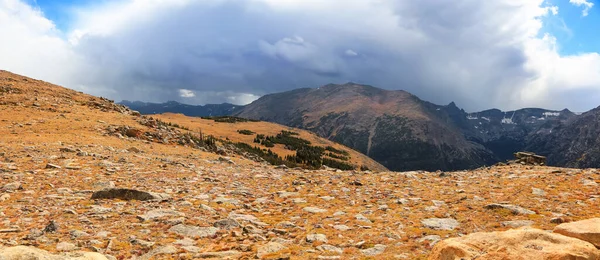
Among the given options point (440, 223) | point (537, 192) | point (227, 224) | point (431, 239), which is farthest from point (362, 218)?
point (537, 192)

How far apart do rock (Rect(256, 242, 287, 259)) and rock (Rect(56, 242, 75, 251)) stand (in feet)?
12.6

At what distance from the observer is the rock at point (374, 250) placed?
22.9 ft

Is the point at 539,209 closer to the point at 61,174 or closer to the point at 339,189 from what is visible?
the point at 339,189

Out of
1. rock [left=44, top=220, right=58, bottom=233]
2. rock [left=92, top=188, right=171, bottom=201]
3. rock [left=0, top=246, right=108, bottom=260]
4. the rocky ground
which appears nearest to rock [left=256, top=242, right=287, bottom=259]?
the rocky ground

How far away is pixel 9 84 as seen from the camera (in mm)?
47906

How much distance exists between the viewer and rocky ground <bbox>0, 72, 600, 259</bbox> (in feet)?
24.4

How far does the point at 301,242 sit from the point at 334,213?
2.72 metres

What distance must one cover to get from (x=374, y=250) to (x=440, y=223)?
2.75 meters

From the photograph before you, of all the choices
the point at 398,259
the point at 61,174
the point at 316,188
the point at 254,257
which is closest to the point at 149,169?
the point at 61,174

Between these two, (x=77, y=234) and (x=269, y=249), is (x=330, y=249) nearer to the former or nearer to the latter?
(x=269, y=249)

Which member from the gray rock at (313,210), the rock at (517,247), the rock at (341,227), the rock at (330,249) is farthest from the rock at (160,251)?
the rock at (517,247)

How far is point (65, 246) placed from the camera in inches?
275

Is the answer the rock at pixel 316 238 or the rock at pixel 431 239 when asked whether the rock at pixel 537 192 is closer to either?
the rock at pixel 431 239

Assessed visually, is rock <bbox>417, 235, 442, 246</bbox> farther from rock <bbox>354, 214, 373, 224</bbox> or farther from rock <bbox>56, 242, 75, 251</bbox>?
rock <bbox>56, 242, 75, 251</bbox>
